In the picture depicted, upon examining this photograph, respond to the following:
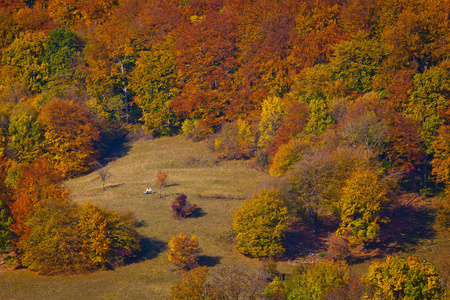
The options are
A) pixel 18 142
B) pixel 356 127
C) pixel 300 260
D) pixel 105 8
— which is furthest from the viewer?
pixel 105 8

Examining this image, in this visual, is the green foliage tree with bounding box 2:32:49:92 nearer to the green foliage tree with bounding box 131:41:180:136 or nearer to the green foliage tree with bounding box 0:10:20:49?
the green foliage tree with bounding box 0:10:20:49

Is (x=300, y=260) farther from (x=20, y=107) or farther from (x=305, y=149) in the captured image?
(x=20, y=107)

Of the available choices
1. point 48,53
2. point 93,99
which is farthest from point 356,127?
point 48,53

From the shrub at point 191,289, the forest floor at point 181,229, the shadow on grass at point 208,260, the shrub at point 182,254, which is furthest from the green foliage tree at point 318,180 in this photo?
the shrub at point 191,289

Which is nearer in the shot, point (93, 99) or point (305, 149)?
point (305, 149)

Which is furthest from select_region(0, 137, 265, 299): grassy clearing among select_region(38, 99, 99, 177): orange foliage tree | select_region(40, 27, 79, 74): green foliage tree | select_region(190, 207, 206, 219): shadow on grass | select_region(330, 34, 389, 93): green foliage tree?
select_region(40, 27, 79, 74): green foliage tree

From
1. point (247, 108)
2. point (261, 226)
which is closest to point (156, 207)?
point (261, 226)

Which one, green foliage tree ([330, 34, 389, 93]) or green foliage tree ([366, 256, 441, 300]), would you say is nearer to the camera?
green foliage tree ([366, 256, 441, 300])

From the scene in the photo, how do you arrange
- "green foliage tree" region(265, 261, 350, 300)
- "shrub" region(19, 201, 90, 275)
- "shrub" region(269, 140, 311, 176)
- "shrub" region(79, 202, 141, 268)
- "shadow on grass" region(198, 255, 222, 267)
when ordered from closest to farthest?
1. "green foliage tree" region(265, 261, 350, 300)
2. "shrub" region(19, 201, 90, 275)
3. "shrub" region(79, 202, 141, 268)
4. "shadow on grass" region(198, 255, 222, 267)
5. "shrub" region(269, 140, 311, 176)
